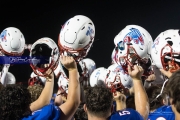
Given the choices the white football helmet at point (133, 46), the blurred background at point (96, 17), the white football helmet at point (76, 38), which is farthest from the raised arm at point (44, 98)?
the blurred background at point (96, 17)

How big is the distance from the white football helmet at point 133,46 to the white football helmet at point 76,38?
0.26 metres

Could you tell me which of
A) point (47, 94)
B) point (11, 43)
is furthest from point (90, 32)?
point (11, 43)

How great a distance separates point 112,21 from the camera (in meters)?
7.18

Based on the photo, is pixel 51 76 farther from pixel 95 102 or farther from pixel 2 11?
pixel 2 11

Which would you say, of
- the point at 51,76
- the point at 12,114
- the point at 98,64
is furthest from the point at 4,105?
the point at 98,64

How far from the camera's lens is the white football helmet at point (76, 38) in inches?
96.7

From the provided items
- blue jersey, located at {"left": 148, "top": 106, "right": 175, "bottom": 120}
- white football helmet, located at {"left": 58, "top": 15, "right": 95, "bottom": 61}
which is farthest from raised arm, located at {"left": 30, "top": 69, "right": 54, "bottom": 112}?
blue jersey, located at {"left": 148, "top": 106, "right": 175, "bottom": 120}

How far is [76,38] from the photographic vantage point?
2.46m

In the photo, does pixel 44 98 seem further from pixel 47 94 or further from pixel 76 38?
pixel 76 38

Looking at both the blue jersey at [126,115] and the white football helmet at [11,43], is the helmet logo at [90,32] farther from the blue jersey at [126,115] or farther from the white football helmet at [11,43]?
the white football helmet at [11,43]

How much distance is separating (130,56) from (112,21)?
4664mm

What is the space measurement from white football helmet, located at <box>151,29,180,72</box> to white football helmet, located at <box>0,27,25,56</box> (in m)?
1.85

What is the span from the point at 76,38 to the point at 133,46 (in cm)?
44

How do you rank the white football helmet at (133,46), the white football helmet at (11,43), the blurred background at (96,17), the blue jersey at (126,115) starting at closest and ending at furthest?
the blue jersey at (126,115) < the white football helmet at (133,46) < the white football helmet at (11,43) < the blurred background at (96,17)
